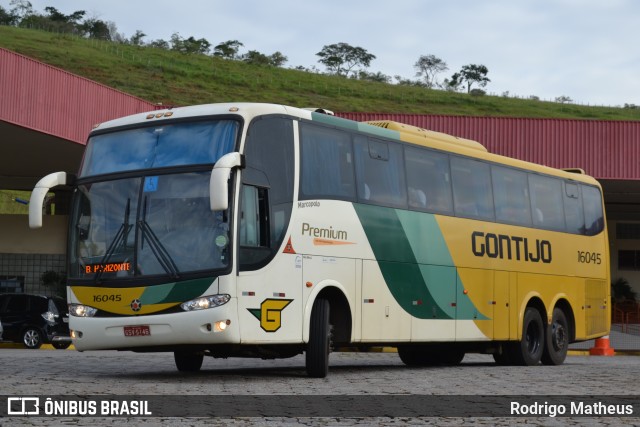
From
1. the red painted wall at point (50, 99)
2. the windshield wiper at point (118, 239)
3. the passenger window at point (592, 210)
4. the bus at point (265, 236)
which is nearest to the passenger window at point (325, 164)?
the bus at point (265, 236)

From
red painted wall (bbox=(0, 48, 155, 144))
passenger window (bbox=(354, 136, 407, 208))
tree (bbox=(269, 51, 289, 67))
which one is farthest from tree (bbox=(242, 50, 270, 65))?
passenger window (bbox=(354, 136, 407, 208))

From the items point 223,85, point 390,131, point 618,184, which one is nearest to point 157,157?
point 390,131

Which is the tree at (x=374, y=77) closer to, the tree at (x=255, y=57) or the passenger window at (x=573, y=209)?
the tree at (x=255, y=57)

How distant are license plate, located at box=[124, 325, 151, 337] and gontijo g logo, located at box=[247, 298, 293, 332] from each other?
1317 mm

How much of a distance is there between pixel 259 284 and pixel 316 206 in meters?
1.65

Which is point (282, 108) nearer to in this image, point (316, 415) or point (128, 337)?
point (128, 337)

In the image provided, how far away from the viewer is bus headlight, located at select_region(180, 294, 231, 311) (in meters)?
14.2

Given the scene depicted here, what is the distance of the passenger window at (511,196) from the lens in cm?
2084

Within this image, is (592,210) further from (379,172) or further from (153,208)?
(153,208)

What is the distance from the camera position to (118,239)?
14914 millimetres

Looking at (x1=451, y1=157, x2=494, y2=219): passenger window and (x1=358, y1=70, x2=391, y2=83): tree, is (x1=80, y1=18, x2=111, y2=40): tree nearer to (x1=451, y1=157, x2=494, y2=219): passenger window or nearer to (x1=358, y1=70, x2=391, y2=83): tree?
(x1=358, y1=70, x2=391, y2=83): tree

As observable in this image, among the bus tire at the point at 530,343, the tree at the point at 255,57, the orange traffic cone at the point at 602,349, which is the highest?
the tree at the point at 255,57

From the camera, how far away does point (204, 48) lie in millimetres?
155750

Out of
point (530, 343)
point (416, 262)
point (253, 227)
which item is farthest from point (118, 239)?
point (530, 343)
